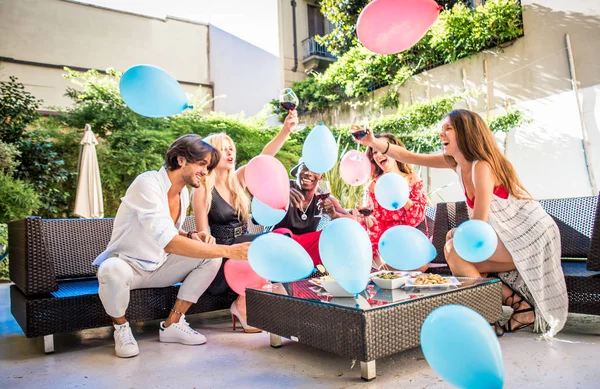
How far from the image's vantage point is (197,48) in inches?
499

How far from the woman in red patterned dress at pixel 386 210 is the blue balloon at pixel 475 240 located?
3.25 feet

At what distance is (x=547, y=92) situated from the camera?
7.32 meters

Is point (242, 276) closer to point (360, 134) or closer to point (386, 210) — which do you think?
point (360, 134)

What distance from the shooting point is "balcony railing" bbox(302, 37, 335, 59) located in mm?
12395

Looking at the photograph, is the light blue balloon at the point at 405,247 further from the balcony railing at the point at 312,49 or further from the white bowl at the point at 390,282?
the balcony railing at the point at 312,49

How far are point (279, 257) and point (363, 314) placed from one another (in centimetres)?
41

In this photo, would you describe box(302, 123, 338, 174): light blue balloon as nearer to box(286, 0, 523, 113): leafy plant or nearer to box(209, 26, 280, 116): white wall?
box(286, 0, 523, 113): leafy plant

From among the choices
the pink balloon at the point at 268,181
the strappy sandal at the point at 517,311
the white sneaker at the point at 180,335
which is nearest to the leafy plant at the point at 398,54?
the strappy sandal at the point at 517,311

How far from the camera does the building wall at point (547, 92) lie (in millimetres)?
6762

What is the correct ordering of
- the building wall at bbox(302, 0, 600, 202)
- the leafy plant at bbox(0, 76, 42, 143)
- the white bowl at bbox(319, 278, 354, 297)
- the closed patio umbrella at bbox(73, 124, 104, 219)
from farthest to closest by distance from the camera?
the leafy plant at bbox(0, 76, 42, 143) < the building wall at bbox(302, 0, 600, 202) < the closed patio umbrella at bbox(73, 124, 104, 219) < the white bowl at bbox(319, 278, 354, 297)

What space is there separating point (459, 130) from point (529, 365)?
1175 mm

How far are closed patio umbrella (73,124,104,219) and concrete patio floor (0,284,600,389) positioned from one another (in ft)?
9.86

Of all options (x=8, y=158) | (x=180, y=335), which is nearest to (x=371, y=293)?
(x=180, y=335)

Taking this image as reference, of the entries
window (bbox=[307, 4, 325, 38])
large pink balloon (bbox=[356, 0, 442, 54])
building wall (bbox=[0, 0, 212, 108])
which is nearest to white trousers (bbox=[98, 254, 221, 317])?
large pink balloon (bbox=[356, 0, 442, 54])
